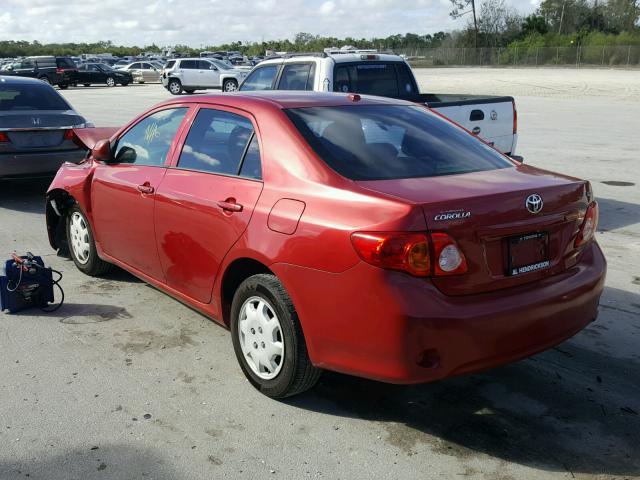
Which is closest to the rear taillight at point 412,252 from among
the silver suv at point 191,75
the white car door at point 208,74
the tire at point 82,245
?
the tire at point 82,245

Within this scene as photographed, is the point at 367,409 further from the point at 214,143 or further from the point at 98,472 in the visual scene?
the point at 214,143

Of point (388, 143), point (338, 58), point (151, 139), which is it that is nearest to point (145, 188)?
point (151, 139)

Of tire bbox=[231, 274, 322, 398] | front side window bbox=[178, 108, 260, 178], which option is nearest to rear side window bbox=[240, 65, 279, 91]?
front side window bbox=[178, 108, 260, 178]

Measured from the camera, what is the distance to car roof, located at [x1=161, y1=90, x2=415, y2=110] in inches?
171

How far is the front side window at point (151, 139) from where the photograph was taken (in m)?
4.92

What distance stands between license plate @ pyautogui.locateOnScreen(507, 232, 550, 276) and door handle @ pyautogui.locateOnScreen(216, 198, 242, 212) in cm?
152

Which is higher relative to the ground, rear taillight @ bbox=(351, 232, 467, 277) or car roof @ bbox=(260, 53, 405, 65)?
car roof @ bbox=(260, 53, 405, 65)

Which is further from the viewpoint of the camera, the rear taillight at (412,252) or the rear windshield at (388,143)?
the rear windshield at (388,143)

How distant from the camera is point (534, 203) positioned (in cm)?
353

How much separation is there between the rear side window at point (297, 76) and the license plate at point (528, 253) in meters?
6.53

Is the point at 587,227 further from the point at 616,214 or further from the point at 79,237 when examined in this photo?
the point at 616,214

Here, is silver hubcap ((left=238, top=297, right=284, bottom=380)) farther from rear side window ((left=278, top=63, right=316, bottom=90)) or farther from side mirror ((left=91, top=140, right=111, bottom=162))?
rear side window ((left=278, top=63, right=316, bottom=90))

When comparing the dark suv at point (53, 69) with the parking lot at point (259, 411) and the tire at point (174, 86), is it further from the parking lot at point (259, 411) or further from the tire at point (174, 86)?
the parking lot at point (259, 411)

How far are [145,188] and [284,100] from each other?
123cm
